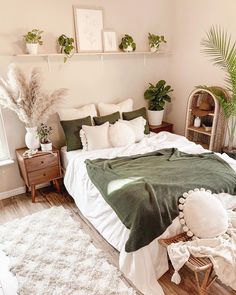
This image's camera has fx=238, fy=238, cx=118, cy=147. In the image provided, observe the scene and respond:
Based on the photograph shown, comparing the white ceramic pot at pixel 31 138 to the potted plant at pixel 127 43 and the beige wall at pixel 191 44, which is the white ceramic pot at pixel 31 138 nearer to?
the potted plant at pixel 127 43

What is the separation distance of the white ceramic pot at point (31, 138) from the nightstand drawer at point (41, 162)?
15 centimetres

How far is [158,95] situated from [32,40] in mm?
1888

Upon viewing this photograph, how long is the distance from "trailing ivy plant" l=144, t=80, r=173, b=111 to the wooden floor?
1871 millimetres

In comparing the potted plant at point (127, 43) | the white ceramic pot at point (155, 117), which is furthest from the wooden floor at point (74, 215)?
the potted plant at point (127, 43)

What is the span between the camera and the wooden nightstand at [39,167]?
2.69 m

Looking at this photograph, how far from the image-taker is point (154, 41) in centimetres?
342

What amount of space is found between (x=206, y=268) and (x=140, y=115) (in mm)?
2240

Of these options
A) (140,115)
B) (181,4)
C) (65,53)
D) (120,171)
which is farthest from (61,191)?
(181,4)

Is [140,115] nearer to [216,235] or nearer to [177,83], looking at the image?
[177,83]

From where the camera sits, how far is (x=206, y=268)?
1.50 metres

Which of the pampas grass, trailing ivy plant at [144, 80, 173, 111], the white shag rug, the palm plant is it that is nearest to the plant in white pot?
the pampas grass

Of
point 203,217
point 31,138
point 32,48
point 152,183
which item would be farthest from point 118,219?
point 32,48

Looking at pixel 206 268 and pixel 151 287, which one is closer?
pixel 206 268

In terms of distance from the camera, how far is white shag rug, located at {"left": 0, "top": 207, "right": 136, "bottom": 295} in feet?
5.83
